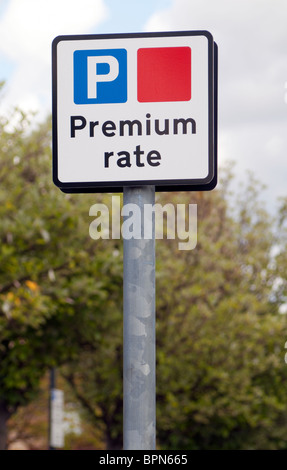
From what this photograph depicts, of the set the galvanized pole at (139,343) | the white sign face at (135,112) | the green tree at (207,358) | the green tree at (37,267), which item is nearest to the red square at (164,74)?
the white sign face at (135,112)

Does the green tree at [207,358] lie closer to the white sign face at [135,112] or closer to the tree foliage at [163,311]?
the tree foliage at [163,311]

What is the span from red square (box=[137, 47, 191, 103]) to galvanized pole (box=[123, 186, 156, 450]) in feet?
1.52

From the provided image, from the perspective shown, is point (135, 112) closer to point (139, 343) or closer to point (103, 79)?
point (103, 79)

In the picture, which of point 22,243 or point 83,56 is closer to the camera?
point 83,56

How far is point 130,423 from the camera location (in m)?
2.84

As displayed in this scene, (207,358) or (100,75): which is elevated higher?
(207,358)

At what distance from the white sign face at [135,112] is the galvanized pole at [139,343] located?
0.22m

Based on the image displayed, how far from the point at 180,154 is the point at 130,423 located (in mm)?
1101

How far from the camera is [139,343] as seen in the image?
2.88 metres

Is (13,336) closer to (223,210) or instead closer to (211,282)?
(211,282)

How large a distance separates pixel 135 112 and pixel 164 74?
203 mm

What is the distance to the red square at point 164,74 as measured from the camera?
310 centimetres

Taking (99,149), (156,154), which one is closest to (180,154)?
(156,154)

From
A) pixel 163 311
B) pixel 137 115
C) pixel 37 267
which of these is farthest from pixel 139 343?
pixel 163 311
